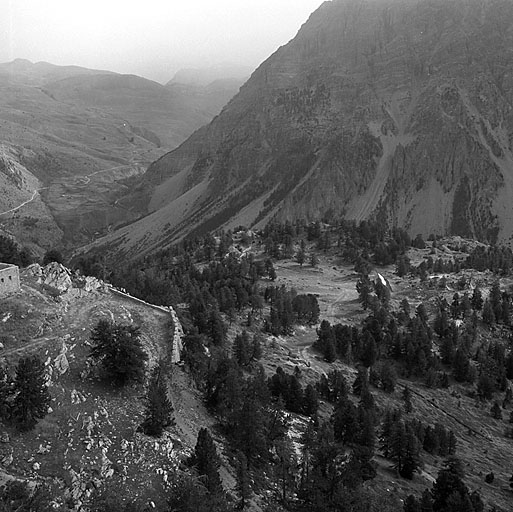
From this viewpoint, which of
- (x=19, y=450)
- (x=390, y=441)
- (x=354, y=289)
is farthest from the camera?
(x=354, y=289)

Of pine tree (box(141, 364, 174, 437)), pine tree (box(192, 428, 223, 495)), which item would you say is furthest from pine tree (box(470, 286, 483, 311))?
pine tree (box(192, 428, 223, 495))

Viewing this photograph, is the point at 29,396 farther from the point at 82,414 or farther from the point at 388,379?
the point at 388,379

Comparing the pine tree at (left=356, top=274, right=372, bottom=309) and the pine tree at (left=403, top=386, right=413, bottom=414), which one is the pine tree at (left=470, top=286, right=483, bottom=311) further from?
the pine tree at (left=403, top=386, right=413, bottom=414)

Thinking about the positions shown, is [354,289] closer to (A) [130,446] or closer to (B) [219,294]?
(B) [219,294]

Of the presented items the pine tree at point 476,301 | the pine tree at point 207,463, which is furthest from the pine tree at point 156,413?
the pine tree at point 476,301

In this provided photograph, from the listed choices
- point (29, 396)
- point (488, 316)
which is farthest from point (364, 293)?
point (29, 396)

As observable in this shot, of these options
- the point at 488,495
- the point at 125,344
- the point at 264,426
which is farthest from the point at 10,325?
the point at 488,495

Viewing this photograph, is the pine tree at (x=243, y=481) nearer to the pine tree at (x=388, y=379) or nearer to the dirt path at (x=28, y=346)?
the dirt path at (x=28, y=346)
